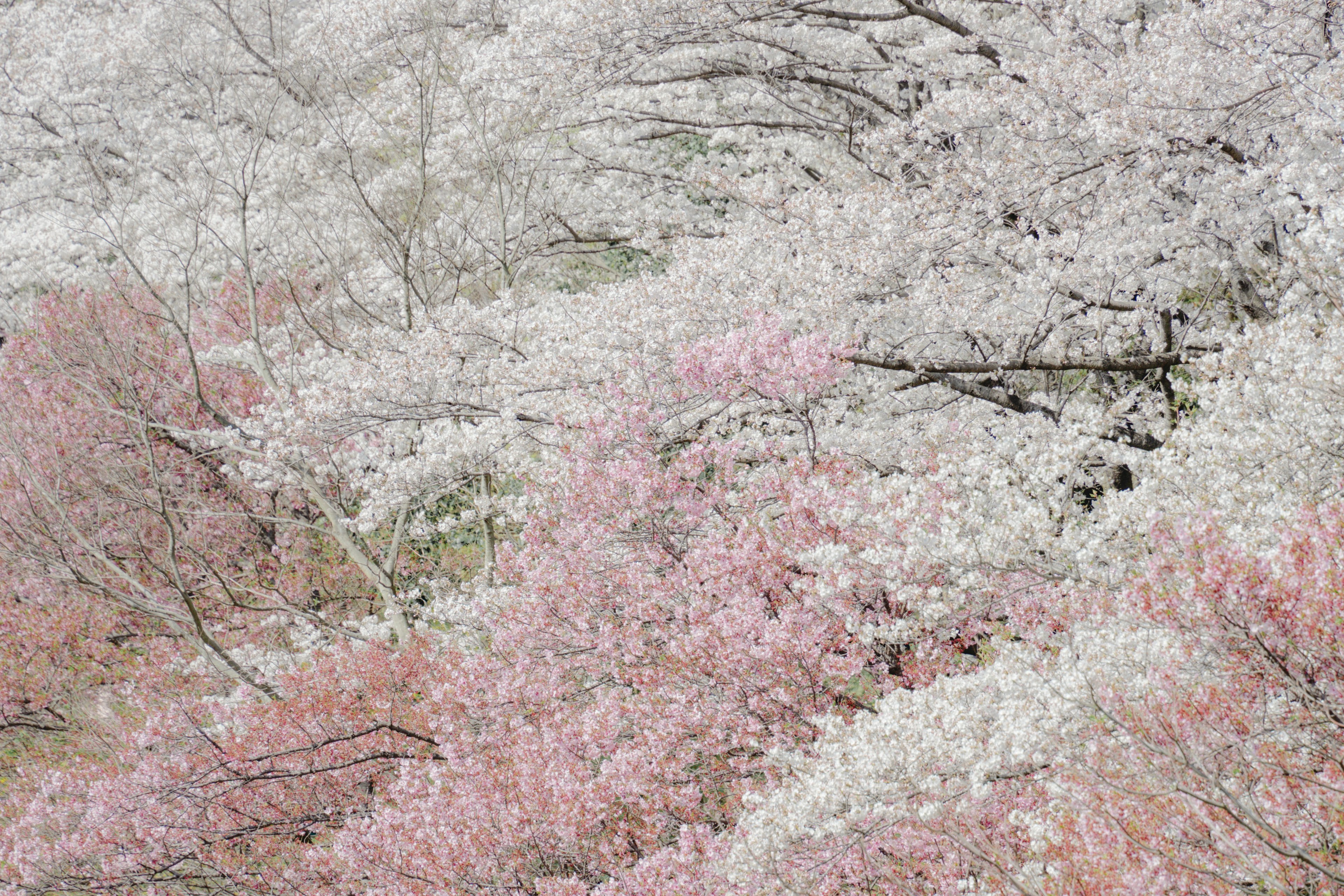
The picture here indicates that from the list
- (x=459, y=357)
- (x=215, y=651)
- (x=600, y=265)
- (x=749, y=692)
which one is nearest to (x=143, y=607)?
(x=215, y=651)

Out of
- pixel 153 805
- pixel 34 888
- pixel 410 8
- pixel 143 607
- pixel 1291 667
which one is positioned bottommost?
pixel 34 888

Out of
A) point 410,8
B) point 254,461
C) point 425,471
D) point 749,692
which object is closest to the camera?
point 749,692

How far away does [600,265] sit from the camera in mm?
14281

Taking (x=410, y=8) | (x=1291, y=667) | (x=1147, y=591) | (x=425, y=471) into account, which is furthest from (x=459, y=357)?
(x=1291, y=667)

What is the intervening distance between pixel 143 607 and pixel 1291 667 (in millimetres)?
8567

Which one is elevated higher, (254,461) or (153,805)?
(254,461)

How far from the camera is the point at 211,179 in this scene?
10.6 metres

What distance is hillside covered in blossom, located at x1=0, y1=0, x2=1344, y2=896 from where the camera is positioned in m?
3.81

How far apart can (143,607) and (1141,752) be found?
26.7 ft

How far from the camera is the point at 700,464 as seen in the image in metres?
5.92

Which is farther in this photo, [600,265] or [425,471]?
[600,265]

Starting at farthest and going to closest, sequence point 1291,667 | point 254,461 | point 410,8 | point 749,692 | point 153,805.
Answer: point 410,8
point 254,461
point 153,805
point 749,692
point 1291,667

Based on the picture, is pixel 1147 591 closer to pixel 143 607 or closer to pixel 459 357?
pixel 459 357

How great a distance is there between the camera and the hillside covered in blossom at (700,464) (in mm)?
3809
